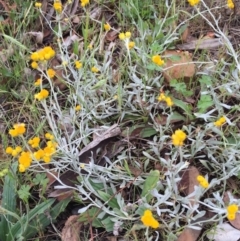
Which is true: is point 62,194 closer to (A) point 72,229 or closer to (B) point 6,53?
(A) point 72,229

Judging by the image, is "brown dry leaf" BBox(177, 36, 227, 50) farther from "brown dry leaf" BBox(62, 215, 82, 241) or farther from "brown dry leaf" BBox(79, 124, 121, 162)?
"brown dry leaf" BBox(62, 215, 82, 241)

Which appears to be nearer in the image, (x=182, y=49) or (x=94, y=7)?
(x=182, y=49)

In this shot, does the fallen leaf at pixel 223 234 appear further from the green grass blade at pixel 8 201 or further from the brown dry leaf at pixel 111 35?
the brown dry leaf at pixel 111 35

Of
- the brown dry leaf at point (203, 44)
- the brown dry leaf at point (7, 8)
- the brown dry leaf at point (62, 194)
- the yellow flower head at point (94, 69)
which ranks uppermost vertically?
the brown dry leaf at point (7, 8)

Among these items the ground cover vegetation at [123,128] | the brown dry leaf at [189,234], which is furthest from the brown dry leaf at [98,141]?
the brown dry leaf at [189,234]

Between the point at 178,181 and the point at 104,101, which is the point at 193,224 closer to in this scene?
the point at 178,181

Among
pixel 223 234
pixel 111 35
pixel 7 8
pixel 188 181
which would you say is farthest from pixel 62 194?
pixel 7 8

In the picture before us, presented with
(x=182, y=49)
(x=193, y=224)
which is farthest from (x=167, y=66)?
(x=193, y=224)
